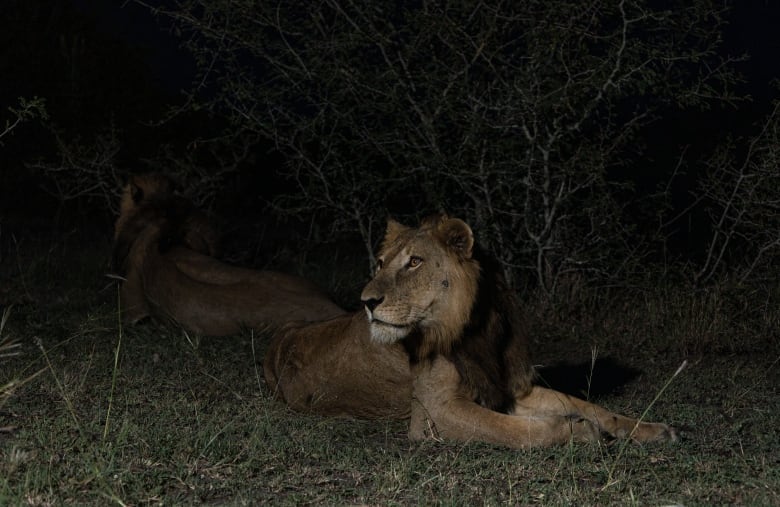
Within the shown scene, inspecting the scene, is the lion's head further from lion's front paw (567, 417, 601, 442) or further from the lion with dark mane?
lion's front paw (567, 417, 601, 442)

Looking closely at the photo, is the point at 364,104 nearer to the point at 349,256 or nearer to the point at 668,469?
the point at 349,256

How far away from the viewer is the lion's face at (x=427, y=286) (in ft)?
13.1

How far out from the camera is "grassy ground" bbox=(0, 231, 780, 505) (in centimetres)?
338

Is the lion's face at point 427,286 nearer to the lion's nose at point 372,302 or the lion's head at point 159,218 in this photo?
the lion's nose at point 372,302

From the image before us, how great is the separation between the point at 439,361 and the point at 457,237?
0.50 meters

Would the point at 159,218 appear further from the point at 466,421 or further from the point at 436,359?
the point at 466,421

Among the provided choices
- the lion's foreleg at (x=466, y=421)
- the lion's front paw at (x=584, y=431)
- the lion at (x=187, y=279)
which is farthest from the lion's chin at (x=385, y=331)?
the lion at (x=187, y=279)

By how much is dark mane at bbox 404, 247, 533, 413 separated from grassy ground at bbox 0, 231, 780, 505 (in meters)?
0.34

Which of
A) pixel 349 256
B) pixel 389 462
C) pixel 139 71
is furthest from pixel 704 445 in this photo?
pixel 139 71

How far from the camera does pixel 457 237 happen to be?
4.14 meters

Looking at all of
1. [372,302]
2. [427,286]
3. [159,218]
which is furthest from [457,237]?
[159,218]

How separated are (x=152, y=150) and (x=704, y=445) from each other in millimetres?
10839

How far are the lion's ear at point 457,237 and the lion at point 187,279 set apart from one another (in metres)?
2.04

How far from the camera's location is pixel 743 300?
6859 millimetres
